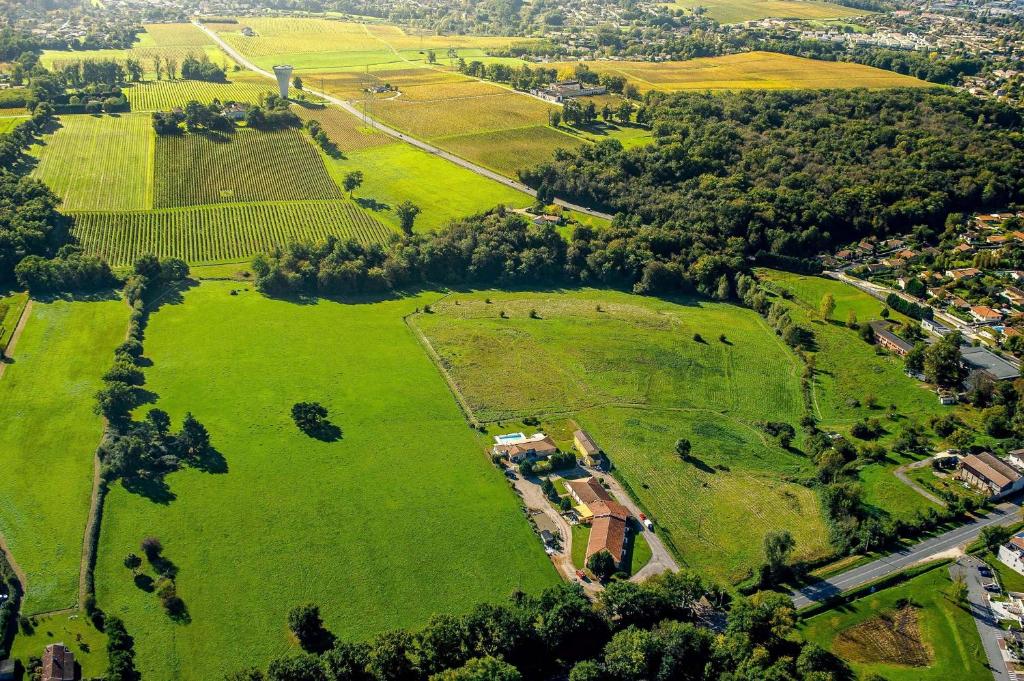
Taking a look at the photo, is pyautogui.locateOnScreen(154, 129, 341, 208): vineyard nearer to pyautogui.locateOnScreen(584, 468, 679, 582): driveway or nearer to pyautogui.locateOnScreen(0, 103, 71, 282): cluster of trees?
pyautogui.locateOnScreen(0, 103, 71, 282): cluster of trees

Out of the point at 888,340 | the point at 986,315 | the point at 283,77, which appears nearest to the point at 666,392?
the point at 888,340

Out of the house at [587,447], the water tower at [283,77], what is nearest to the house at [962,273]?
the house at [587,447]

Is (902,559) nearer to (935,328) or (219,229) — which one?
(935,328)

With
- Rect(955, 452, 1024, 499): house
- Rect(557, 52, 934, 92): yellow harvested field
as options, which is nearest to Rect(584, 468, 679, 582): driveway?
Rect(955, 452, 1024, 499): house

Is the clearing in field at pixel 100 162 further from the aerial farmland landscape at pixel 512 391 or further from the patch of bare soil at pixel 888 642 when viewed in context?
the patch of bare soil at pixel 888 642

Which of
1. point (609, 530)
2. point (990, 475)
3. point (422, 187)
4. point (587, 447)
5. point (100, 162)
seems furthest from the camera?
point (422, 187)

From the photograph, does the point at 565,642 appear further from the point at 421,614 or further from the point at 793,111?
the point at 793,111

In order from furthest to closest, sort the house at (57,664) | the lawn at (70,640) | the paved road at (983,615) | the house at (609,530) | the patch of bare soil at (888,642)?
the house at (609,530)
the patch of bare soil at (888,642)
the paved road at (983,615)
the lawn at (70,640)
the house at (57,664)

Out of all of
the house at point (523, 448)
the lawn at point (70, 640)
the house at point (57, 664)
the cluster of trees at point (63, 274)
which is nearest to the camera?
the house at point (57, 664)
